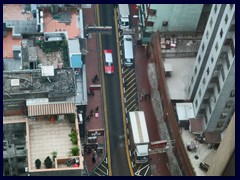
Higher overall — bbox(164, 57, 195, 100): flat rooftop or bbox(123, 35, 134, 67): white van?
bbox(123, 35, 134, 67): white van

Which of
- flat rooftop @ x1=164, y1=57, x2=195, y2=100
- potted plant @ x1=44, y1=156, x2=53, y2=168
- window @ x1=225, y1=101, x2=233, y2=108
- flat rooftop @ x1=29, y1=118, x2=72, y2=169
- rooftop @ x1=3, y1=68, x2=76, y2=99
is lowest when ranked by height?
potted plant @ x1=44, y1=156, x2=53, y2=168

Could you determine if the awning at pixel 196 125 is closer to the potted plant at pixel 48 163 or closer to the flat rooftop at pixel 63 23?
the flat rooftop at pixel 63 23

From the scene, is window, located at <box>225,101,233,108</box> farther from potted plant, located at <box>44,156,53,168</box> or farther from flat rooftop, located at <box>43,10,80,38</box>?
flat rooftop, located at <box>43,10,80,38</box>

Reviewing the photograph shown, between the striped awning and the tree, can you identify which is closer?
the tree

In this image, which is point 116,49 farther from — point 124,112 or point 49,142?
point 49,142

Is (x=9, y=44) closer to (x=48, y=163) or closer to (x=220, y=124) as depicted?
(x=48, y=163)

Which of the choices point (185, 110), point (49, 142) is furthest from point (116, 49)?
point (49, 142)

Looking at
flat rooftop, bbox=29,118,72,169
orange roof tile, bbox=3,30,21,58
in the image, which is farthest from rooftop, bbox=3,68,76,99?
orange roof tile, bbox=3,30,21,58
